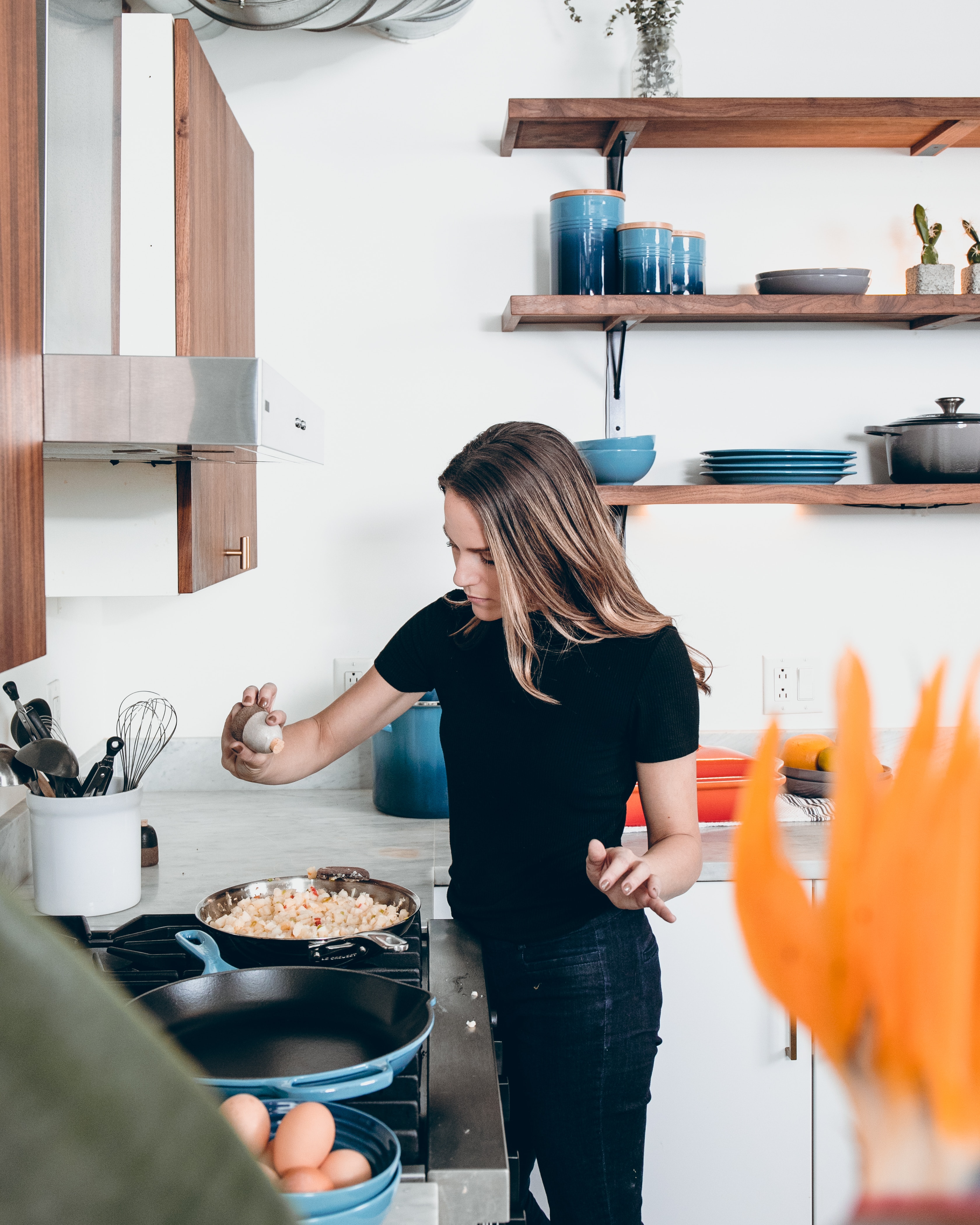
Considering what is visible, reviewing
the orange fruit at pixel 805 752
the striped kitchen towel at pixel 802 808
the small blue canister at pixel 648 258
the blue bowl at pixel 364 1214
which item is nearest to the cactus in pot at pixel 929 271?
the small blue canister at pixel 648 258

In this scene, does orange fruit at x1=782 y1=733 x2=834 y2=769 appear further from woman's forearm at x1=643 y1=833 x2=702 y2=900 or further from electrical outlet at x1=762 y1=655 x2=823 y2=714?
woman's forearm at x1=643 y1=833 x2=702 y2=900

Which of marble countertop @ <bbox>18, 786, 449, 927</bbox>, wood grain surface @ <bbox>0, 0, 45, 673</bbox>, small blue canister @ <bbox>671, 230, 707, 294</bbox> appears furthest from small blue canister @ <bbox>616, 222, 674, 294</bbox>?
wood grain surface @ <bbox>0, 0, 45, 673</bbox>

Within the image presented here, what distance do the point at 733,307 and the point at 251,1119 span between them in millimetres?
1886

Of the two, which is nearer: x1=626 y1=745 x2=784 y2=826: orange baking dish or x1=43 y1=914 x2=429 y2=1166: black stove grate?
x1=43 y1=914 x2=429 y2=1166: black stove grate

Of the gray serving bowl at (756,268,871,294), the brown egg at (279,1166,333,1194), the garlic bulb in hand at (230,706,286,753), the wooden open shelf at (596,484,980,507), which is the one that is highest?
the gray serving bowl at (756,268,871,294)

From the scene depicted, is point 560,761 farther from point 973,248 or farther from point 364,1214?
point 973,248

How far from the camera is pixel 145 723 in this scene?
243 cm

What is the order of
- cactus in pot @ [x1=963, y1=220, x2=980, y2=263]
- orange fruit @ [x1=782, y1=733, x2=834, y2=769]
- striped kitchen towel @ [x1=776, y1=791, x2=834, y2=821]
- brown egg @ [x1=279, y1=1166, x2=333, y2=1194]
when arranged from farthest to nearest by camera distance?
cactus in pot @ [x1=963, y1=220, x2=980, y2=263] < orange fruit @ [x1=782, y1=733, x2=834, y2=769] < striped kitchen towel @ [x1=776, y1=791, x2=834, y2=821] < brown egg @ [x1=279, y1=1166, x2=333, y2=1194]

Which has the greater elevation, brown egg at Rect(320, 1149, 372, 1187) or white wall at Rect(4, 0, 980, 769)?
white wall at Rect(4, 0, 980, 769)

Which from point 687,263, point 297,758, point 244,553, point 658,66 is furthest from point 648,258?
point 297,758

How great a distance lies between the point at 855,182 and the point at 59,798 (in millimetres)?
2062

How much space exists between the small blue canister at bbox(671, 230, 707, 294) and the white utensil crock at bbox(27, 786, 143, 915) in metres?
1.44

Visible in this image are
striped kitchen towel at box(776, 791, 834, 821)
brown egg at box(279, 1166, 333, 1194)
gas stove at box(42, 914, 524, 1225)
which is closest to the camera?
brown egg at box(279, 1166, 333, 1194)

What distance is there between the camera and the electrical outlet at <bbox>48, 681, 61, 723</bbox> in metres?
1.98
